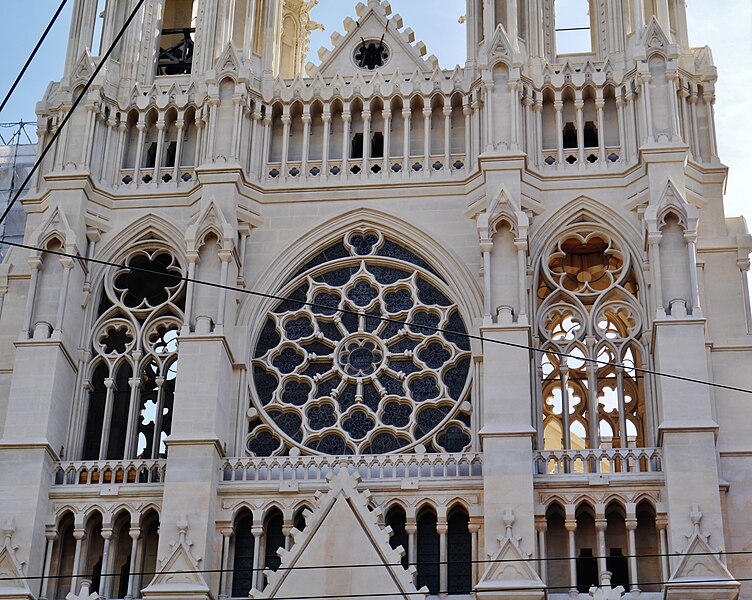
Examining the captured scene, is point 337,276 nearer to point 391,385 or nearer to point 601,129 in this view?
point 391,385

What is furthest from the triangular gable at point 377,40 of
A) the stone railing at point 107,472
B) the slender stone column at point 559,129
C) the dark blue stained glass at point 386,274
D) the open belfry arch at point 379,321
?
the stone railing at point 107,472

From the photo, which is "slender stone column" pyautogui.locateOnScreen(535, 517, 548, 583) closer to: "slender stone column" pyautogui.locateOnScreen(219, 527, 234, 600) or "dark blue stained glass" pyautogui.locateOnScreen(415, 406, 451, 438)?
"dark blue stained glass" pyautogui.locateOnScreen(415, 406, 451, 438)

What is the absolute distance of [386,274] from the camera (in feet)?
109

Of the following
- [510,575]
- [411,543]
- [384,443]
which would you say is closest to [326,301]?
[384,443]

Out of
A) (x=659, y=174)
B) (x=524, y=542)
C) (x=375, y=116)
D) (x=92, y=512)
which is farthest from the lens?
(x=375, y=116)

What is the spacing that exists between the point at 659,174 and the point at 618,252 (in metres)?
1.70

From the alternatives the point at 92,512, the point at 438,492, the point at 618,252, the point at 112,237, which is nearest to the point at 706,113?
the point at 618,252

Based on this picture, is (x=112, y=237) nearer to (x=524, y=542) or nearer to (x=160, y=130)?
(x=160, y=130)

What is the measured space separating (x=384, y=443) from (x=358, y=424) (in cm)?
65

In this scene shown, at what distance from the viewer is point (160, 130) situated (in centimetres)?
3488

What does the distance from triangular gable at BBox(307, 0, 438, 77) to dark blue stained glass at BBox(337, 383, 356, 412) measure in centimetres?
756

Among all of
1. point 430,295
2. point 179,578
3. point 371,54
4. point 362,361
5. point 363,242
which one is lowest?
point 179,578

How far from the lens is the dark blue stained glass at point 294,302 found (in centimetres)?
3275

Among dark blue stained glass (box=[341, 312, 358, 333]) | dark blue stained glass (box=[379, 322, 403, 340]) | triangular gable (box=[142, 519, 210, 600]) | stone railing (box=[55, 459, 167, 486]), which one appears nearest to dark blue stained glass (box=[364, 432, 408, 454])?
dark blue stained glass (box=[379, 322, 403, 340])
